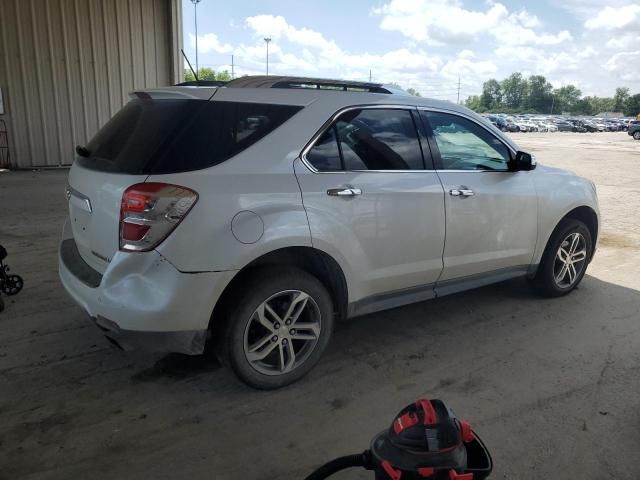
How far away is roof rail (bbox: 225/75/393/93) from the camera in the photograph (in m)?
3.23

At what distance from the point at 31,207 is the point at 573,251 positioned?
783 centimetres

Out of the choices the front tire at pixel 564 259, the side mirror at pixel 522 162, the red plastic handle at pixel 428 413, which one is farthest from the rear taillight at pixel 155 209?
the front tire at pixel 564 259

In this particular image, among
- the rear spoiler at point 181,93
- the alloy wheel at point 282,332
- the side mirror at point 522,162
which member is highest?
the rear spoiler at point 181,93

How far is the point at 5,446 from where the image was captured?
101 inches

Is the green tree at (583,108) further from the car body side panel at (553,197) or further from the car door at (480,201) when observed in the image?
the car door at (480,201)

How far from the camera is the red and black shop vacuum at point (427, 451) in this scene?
1.79 metres

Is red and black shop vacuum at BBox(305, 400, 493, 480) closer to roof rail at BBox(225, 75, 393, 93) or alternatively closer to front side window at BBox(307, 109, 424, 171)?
front side window at BBox(307, 109, 424, 171)

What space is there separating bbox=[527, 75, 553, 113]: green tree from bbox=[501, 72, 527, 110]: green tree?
4.99ft

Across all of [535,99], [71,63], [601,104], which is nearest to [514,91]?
[535,99]

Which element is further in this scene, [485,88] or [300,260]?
[485,88]

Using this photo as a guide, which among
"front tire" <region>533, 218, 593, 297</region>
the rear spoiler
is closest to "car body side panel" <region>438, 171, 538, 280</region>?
"front tire" <region>533, 218, 593, 297</region>

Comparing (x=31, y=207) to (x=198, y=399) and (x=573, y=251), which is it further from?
(x=573, y=251)

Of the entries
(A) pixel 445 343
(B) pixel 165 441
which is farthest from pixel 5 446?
(A) pixel 445 343

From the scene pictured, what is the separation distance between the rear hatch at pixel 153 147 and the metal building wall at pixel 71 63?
1143cm
